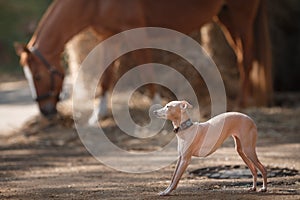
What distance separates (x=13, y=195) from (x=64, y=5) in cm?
410

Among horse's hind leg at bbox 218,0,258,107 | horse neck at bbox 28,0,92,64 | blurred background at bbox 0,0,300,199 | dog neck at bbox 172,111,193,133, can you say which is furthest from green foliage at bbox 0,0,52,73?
dog neck at bbox 172,111,193,133

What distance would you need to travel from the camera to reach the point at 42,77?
8250mm

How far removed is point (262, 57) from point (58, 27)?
2.71 metres

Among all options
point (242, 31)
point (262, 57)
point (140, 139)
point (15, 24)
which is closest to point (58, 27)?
point (140, 139)

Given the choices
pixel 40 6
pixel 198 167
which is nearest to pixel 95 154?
pixel 198 167

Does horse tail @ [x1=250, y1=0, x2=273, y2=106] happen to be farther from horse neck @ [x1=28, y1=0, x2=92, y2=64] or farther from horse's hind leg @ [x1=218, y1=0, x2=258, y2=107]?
horse neck @ [x1=28, y1=0, x2=92, y2=64]

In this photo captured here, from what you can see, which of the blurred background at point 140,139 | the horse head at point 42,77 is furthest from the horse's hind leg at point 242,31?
the horse head at point 42,77

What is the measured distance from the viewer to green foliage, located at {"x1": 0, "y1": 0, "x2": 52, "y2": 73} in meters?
15.8

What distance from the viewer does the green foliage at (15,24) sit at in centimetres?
1583

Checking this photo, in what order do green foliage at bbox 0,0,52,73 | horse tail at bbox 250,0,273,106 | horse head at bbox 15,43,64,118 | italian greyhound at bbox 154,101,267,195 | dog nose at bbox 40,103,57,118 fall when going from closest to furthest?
italian greyhound at bbox 154,101,267,195 → horse head at bbox 15,43,64,118 → dog nose at bbox 40,103,57,118 → horse tail at bbox 250,0,273,106 → green foliage at bbox 0,0,52,73

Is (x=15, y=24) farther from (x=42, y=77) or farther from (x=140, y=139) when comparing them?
(x=140, y=139)

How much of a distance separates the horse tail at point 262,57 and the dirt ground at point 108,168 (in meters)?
0.27

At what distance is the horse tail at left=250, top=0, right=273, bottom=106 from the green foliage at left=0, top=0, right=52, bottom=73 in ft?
21.3

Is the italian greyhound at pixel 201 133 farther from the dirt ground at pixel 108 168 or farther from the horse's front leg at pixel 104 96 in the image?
the horse's front leg at pixel 104 96
